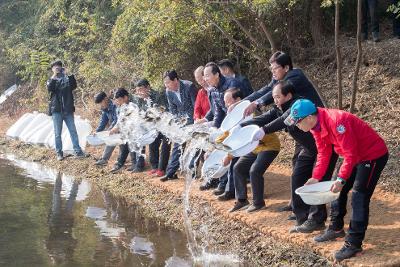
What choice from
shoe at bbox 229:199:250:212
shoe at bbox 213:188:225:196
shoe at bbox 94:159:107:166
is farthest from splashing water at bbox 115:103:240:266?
shoe at bbox 94:159:107:166

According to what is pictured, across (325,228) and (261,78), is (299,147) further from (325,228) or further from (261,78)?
(261,78)

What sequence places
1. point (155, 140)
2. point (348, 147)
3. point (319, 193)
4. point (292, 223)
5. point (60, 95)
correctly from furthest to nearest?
point (60, 95) → point (155, 140) → point (292, 223) → point (319, 193) → point (348, 147)

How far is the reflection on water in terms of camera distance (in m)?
5.92

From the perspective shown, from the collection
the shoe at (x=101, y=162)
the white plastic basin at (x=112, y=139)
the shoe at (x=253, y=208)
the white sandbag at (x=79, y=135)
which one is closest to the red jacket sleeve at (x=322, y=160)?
the shoe at (x=253, y=208)

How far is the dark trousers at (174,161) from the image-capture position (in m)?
8.60

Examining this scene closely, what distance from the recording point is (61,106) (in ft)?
37.4

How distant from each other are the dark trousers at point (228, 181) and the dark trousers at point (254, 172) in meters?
0.26

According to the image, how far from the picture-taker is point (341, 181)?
16.0ft

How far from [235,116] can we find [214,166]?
81 centimetres

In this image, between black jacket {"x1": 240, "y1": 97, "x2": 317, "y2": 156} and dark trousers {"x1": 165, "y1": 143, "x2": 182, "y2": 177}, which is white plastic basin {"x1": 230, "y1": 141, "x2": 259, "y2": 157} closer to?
black jacket {"x1": 240, "y1": 97, "x2": 317, "y2": 156}

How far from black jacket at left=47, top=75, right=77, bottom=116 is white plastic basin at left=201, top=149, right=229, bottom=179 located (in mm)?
5241

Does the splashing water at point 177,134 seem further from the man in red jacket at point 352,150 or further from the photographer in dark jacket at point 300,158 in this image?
the man in red jacket at point 352,150

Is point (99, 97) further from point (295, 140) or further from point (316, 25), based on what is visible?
point (295, 140)

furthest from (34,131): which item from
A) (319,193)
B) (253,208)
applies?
(319,193)
